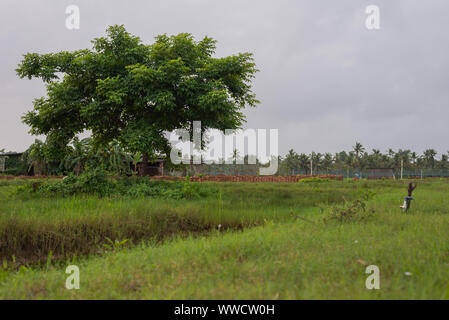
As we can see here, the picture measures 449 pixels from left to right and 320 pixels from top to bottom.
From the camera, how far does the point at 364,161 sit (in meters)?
78.7

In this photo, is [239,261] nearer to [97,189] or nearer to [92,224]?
[92,224]

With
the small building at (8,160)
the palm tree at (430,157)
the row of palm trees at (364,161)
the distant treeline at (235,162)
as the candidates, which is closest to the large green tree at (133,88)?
the distant treeline at (235,162)

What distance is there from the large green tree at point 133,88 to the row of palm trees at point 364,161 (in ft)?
213

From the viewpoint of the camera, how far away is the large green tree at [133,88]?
12.9 metres

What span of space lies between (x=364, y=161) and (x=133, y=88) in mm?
77098

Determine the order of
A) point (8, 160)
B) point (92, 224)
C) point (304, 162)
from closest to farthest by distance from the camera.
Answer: point (92, 224), point (8, 160), point (304, 162)

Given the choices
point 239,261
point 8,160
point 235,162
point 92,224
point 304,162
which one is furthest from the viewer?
point 304,162

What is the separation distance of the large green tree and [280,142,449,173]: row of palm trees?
64900 mm

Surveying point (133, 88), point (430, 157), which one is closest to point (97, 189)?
point (133, 88)

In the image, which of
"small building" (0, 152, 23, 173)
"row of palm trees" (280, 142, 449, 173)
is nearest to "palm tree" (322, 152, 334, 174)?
"row of palm trees" (280, 142, 449, 173)

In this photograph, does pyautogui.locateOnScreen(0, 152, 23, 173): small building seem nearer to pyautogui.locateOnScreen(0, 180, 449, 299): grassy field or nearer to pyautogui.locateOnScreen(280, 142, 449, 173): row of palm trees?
pyautogui.locateOnScreen(0, 180, 449, 299): grassy field
